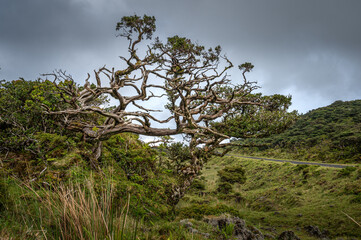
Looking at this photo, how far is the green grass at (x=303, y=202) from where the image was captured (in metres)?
8.38

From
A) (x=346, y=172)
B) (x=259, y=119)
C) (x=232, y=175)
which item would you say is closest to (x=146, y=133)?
(x=259, y=119)

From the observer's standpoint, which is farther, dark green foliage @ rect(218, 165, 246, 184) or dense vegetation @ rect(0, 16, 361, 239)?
dark green foliage @ rect(218, 165, 246, 184)

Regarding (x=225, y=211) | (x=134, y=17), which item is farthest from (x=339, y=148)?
(x=134, y=17)

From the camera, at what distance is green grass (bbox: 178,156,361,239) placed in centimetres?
838

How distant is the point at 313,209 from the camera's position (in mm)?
10562

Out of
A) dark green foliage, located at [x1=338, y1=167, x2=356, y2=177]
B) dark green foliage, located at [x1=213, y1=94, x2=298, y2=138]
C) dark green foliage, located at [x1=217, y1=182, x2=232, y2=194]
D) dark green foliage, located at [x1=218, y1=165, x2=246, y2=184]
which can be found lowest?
dark green foliage, located at [x1=217, y1=182, x2=232, y2=194]

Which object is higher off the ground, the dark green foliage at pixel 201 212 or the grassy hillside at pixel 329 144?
the grassy hillside at pixel 329 144

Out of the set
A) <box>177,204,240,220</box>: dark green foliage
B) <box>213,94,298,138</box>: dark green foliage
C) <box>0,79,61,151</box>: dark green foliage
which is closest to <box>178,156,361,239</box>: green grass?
<box>177,204,240,220</box>: dark green foliage

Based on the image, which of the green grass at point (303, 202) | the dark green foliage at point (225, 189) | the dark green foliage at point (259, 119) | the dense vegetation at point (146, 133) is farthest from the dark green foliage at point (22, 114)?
the dark green foliage at point (225, 189)

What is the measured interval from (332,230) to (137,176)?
8523mm

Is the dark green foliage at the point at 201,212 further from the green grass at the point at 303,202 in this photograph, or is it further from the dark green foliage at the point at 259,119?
the dark green foliage at the point at 259,119

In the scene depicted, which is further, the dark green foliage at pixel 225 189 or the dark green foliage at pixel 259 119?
the dark green foliage at pixel 225 189

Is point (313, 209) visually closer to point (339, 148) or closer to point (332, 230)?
point (332, 230)

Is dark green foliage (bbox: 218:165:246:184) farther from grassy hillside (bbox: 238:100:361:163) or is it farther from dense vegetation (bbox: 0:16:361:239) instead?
dense vegetation (bbox: 0:16:361:239)
